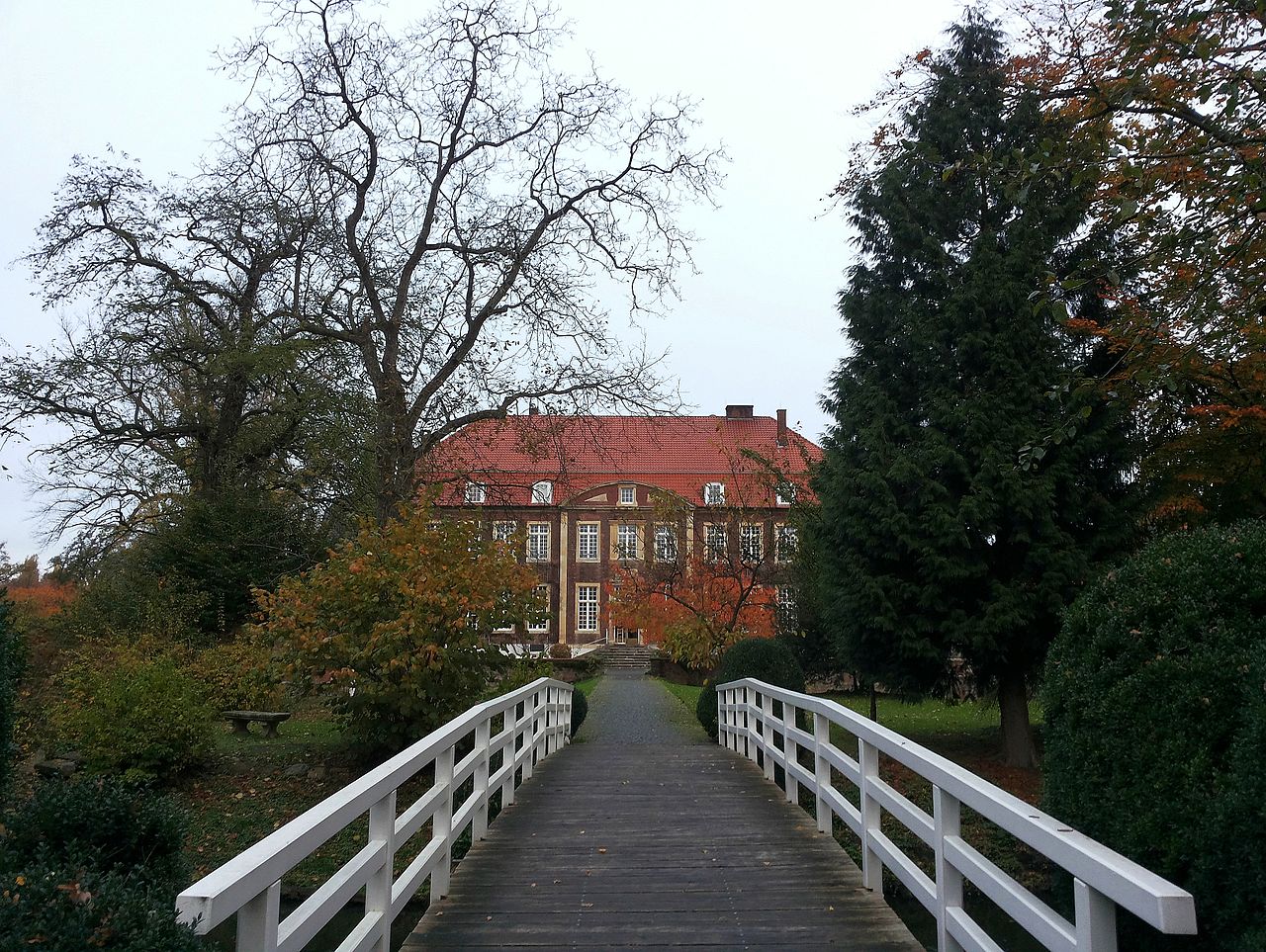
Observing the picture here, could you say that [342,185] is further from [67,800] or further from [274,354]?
[67,800]

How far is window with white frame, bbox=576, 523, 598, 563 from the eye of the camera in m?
61.3

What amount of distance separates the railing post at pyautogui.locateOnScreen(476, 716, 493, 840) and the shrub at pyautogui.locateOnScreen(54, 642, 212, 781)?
276 inches

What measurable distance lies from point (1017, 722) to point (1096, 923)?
43.0 feet

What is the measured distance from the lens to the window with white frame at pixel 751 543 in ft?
88.8

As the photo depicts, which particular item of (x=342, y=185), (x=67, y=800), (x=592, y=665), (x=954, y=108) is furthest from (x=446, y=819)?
(x=592, y=665)

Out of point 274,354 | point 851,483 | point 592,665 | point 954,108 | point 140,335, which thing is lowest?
point 592,665

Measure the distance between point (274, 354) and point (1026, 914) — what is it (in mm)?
17853

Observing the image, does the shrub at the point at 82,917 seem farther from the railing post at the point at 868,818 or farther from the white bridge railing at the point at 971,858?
the railing post at the point at 868,818

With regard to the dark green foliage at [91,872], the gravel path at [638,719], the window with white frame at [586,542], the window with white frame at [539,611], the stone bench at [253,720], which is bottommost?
the gravel path at [638,719]

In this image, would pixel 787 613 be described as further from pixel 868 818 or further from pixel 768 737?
pixel 868 818

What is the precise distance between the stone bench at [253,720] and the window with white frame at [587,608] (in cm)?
4254

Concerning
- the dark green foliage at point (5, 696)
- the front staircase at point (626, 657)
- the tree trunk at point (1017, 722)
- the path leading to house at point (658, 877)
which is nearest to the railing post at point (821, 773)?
the path leading to house at point (658, 877)

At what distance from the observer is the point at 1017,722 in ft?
49.6

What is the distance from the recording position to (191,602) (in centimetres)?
2302
